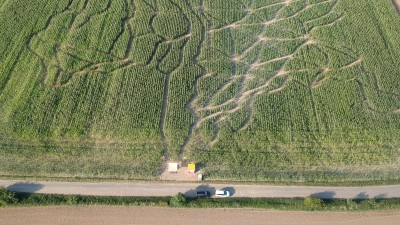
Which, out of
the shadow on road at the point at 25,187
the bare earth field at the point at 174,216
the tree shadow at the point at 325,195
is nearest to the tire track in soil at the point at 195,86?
the bare earth field at the point at 174,216

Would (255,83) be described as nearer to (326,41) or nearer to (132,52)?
(326,41)

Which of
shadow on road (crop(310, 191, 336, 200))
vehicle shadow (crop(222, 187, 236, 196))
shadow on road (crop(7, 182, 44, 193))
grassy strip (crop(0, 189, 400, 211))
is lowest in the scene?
grassy strip (crop(0, 189, 400, 211))

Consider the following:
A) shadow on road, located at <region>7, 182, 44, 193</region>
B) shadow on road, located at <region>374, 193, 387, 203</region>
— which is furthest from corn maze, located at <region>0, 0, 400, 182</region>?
shadow on road, located at <region>374, 193, 387, 203</region>

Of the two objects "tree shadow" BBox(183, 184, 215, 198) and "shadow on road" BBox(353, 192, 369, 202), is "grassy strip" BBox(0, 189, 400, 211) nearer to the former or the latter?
"shadow on road" BBox(353, 192, 369, 202)

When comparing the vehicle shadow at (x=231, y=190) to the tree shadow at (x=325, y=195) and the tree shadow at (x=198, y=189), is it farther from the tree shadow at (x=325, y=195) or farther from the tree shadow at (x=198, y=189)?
the tree shadow at (x=325, y=195)

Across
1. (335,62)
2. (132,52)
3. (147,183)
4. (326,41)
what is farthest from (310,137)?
(132,52)
